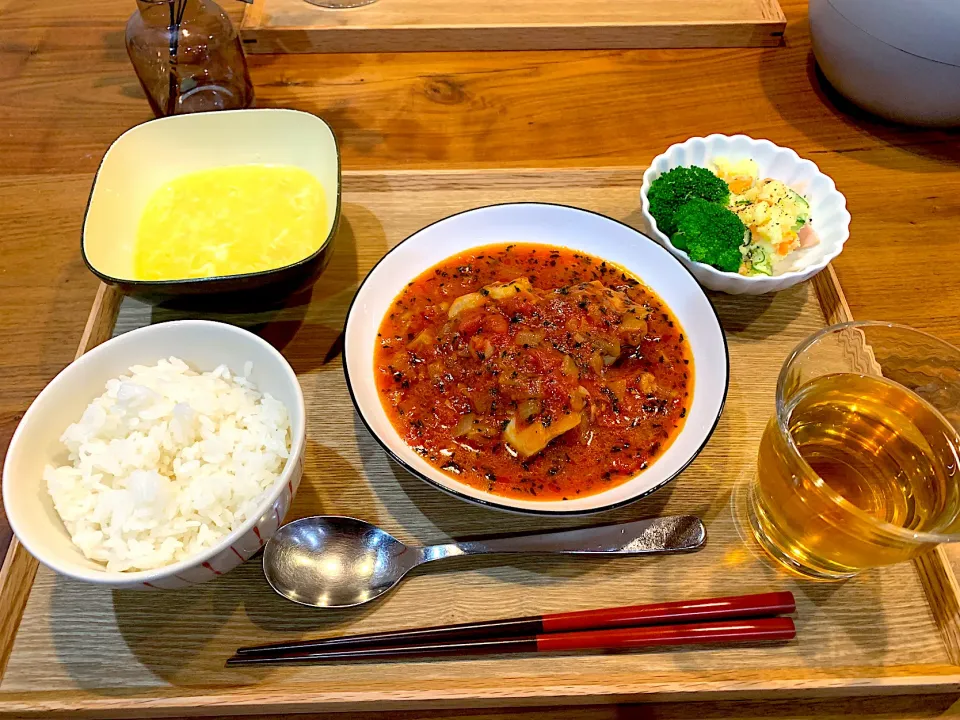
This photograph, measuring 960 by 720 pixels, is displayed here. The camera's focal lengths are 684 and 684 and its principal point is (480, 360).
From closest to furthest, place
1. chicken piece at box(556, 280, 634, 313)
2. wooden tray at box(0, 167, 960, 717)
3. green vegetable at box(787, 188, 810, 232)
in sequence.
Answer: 1. wooden tray at box(0, 167, 960, 717)
2. chicken piece at box(556, 280, 634, 313)
3. green vegetable at box(787, 188, 810, 232)

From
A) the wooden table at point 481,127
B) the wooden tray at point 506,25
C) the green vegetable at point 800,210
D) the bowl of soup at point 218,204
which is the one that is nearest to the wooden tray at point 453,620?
the bowl of soup at point 218,204

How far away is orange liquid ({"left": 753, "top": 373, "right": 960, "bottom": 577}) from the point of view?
1623 millimetres

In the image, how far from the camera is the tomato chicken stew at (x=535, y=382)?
190cm

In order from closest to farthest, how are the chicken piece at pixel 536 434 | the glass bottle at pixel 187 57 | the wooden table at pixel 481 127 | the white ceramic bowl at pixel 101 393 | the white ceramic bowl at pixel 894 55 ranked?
the white ceramic bowl at pixel 101 393
the chicken piece at pixel 536 434
the wooden table at pixel 481 127
the white ceramic bowl at pixel 894 55
the glass bottle at pixel 187 57

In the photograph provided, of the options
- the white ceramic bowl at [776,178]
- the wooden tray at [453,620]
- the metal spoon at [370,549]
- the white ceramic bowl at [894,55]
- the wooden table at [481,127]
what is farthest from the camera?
the white ceramic bowl at [894,55]

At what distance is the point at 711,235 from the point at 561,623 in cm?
134

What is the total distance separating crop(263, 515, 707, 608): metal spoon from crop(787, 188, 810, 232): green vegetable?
3.86ft

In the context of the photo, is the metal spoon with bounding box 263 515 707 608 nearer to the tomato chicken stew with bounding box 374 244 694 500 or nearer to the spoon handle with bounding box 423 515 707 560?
the spoon handle with bounding box 423 515 707 560

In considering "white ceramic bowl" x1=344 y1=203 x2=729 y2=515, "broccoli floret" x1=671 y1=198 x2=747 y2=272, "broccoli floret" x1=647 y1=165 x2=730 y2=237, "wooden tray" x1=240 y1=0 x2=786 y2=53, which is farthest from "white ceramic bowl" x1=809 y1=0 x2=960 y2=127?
"white ceramic bowl" x1=344 y1=203 x2=729 y2=515

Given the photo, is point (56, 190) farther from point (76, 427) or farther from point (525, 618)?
point (525, 618)

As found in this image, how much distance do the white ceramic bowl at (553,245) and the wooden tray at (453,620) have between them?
0.16 meters

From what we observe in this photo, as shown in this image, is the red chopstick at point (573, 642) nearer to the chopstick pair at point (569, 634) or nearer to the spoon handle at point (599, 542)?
the chopstick pair at point (569, 634)

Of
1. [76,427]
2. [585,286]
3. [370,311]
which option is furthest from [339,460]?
[585,286]

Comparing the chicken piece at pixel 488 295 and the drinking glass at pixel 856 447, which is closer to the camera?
the drinking glass at pixel 856 447
